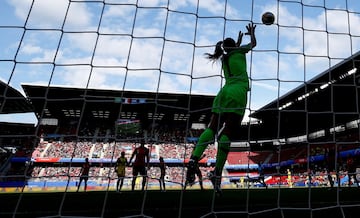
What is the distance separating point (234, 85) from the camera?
3174 millimetres

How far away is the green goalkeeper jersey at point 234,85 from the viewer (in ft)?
10.1

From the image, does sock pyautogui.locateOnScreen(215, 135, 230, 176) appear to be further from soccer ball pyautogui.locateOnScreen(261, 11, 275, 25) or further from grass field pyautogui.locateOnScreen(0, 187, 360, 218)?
soccer ball pyautogui.locateOnScreen(261, 11, 275, 25)

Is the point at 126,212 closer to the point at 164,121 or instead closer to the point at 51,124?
the point at 164,121

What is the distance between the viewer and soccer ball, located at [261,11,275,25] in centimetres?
365

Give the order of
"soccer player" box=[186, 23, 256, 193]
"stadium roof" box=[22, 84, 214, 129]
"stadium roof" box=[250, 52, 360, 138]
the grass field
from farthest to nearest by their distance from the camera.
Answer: "stadium roof" box=[22, 84, 214, 129] < "stadium roof" box=[250, 52, 360, 138] < "soccer player" box=[186, 23, 256, 193] < the grass field

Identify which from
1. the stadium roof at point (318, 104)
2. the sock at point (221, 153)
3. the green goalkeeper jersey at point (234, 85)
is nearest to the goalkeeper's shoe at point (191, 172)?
the sock at point (221, 153)

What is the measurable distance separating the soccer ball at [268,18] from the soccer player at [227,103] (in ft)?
1.13

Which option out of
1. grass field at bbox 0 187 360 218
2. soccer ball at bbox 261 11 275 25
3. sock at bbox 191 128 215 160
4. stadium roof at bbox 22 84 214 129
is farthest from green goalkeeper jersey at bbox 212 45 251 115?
stadium roof at bbox 22 84 214 129

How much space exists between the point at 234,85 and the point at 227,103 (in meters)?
0.23

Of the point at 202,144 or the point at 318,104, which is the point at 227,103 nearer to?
the point at 202,144

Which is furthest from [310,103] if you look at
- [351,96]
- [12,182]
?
[12,182]

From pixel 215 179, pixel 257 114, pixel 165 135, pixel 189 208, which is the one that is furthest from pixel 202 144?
pixel 165 135

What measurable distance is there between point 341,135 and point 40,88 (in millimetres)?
18478

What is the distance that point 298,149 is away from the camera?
75.6 feet
